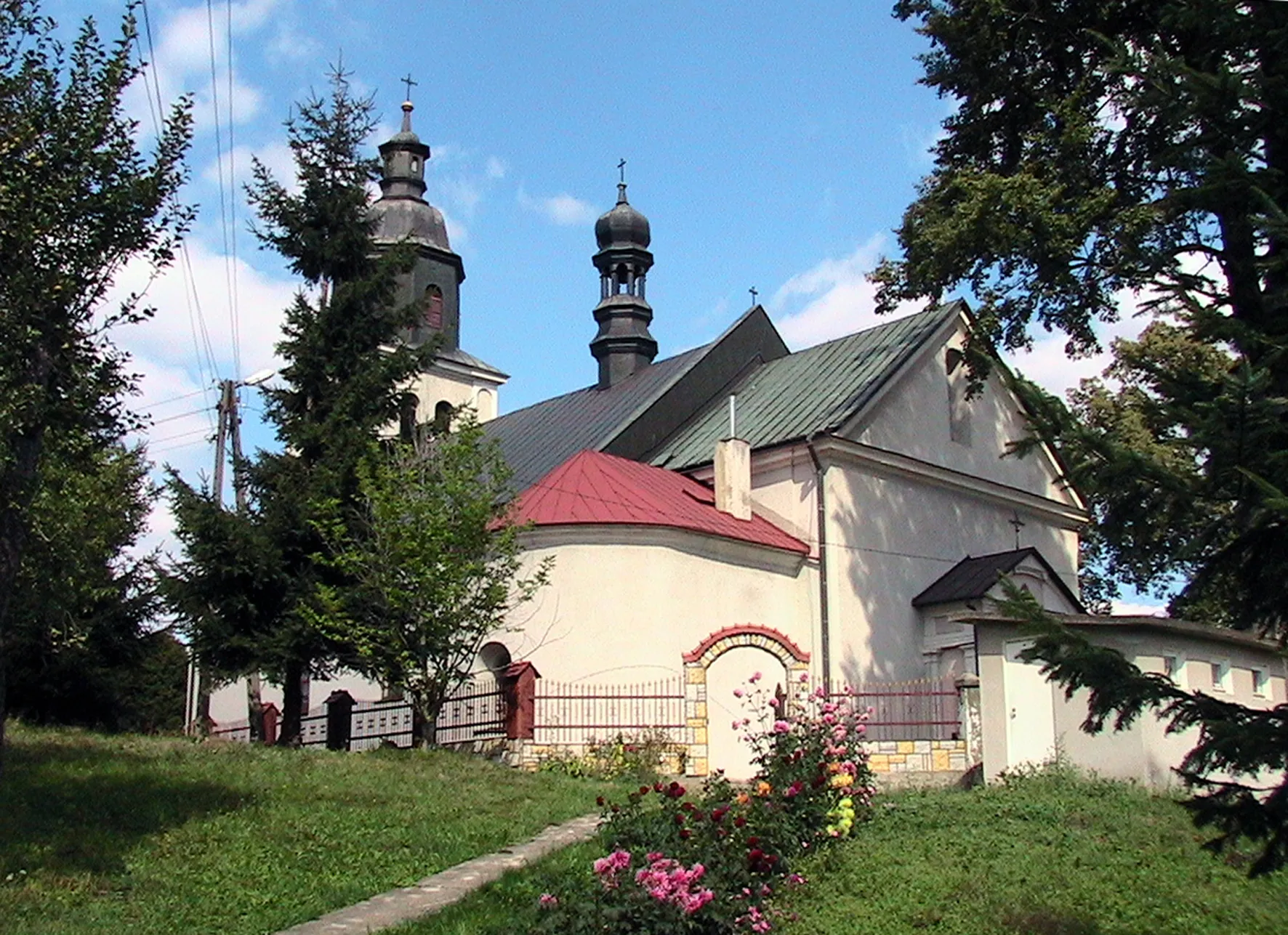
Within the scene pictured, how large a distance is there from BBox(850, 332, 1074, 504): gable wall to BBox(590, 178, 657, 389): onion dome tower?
961 cm

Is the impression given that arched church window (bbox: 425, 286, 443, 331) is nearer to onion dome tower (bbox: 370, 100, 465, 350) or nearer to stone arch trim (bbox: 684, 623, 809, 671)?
onion dome tower (bbox: 370, 100, 465, 350)

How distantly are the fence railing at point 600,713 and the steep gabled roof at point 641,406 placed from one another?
Result: 7.33 metres

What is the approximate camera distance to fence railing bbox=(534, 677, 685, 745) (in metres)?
19.4

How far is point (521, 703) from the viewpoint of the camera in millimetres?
19172

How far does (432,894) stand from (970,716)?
9822 mm

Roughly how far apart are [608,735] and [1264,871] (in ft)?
46.0

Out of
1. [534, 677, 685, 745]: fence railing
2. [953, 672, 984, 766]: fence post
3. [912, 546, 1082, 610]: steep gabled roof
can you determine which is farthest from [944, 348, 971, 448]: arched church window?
[953, 672, 984, 766]: fence post

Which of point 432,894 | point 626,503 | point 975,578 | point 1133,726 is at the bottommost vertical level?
point 432,894

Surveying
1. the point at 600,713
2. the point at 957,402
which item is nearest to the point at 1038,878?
the point at 600,713

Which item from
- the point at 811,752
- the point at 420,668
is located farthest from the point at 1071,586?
the point at 811,752

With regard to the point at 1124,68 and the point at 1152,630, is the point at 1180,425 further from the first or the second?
the point at 1152,630

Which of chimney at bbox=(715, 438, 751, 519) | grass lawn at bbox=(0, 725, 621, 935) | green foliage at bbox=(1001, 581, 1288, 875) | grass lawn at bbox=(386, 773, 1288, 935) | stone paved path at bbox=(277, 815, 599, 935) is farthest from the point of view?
chimney at bbox=(715, 438, 751, 519)

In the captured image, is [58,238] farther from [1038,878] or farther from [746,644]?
[746,644]

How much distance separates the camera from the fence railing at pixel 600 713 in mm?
19359
